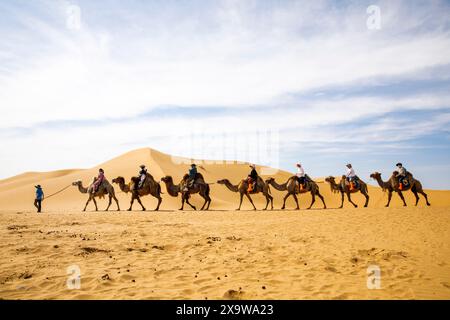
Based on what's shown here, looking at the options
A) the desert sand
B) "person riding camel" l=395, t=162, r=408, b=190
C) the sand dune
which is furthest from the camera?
the sand dune

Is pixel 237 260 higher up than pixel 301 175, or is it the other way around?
pixel 301 175

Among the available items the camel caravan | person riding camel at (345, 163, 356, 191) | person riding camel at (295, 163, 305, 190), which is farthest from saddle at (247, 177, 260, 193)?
person riding camel at (345, 163, 356, 191)

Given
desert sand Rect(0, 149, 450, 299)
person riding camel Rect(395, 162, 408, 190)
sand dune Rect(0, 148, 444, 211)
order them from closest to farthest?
1. desert sand Rect(0, 149, 450, 299)
2. person riding camel Rect(395, 162, 408, 190)
3. sand dune Rect(0, 148, 444, 211)

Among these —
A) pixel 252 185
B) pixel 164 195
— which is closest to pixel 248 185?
pixel 252 185

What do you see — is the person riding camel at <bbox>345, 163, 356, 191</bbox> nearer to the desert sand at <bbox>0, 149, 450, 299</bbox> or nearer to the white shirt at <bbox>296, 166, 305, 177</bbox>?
the white shirt at <bbox>296, 166, 305, 177</bbox>

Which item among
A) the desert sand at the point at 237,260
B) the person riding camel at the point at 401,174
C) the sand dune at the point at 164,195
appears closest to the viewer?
the desert sand at the point at 237,260

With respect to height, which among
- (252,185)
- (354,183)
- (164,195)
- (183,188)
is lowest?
Answer: (164,195)

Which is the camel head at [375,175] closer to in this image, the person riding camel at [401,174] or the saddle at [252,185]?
the person riding camel at [401,174]

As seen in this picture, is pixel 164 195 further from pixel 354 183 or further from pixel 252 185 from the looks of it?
pixel 354 183

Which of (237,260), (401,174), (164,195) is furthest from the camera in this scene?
(164,195)

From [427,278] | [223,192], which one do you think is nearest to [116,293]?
[427,278]

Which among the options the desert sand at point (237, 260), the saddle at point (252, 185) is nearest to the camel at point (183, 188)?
the saddle at point (252, 185)

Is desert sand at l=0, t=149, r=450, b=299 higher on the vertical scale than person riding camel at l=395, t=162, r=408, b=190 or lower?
lower
